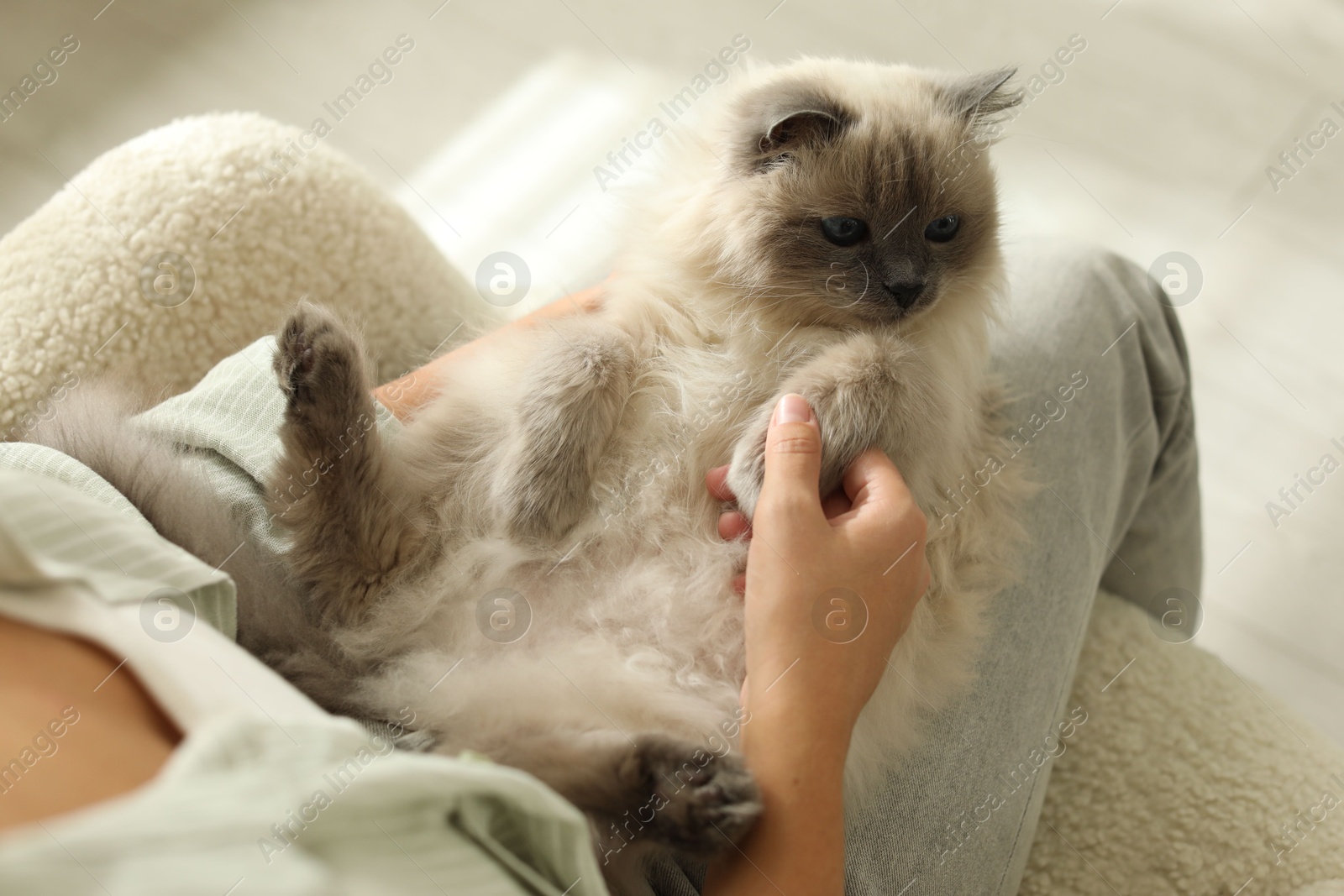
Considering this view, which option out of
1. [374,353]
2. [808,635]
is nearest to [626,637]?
[808,635]

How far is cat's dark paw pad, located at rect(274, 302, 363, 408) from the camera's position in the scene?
1.29 meters

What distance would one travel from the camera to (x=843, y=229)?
1361 millimetres

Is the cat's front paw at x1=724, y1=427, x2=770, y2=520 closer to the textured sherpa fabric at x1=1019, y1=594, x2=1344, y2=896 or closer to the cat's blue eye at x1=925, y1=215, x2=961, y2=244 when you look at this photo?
the cat's blue eye at x1=925, y1=215, x2=961, y2=244

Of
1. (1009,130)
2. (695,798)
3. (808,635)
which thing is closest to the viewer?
(695,798)

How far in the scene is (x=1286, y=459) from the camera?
2.49 m

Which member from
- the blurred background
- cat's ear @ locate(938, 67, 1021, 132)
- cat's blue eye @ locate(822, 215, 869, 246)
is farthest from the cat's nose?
the blurred background

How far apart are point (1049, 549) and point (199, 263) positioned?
1707 mm

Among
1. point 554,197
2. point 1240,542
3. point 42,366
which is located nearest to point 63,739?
point 42,366

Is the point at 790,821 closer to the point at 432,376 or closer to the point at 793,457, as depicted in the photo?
the point at 793,457

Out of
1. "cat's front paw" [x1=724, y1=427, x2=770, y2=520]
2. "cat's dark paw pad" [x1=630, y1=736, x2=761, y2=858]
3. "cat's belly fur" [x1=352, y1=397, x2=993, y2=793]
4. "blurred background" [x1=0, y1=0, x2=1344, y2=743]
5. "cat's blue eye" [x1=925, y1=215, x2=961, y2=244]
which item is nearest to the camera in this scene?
"cat's dark paw pad" [x1=630, y1=736, x2=761, y2=858]

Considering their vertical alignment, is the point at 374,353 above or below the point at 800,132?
below

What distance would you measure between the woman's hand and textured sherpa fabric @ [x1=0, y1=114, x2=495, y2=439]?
98cm

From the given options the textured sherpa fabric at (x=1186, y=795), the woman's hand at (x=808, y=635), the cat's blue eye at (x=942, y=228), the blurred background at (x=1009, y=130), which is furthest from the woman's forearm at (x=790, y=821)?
the blurred background at (x=1009, y=130)

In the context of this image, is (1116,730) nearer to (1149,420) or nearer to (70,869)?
(1149,420)
